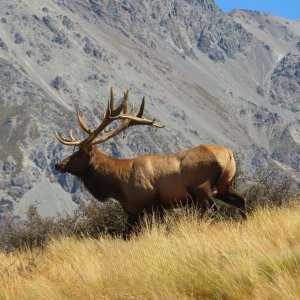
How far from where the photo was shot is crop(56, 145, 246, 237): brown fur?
1248cm

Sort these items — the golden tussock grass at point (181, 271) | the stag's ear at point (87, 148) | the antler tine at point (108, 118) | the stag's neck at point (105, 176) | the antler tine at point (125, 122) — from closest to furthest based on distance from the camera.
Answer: the golden tussock grass at point (181, 271)
the stag's neck at point (105, 176)
the antler tine at point (108, 118)
the antler tine at point (125, 122)
the stag's ear at point (87, 148)

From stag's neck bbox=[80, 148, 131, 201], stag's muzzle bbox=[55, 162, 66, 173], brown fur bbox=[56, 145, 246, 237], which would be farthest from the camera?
stag's muzzle bbox=[55, 162, 66, 173]

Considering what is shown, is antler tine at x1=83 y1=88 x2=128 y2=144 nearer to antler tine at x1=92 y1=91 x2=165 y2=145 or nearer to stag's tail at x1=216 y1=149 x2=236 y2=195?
antler tine at x1=92 y1=91 x2=165 y2=145

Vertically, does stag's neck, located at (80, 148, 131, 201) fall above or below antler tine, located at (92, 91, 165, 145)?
below

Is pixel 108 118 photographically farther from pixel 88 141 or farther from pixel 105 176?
pixel 105 176

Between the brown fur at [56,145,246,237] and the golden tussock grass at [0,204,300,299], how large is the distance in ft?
11.7

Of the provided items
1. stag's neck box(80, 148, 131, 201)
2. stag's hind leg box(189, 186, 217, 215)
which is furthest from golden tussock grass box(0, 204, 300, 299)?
stag's neck box(80, 148, 131, 201)

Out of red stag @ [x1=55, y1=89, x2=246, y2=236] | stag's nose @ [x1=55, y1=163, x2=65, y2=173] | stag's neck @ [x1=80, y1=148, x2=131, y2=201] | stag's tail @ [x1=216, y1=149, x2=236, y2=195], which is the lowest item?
stag's nose @ [x1=55, y1=163, x2=65, y2=173]

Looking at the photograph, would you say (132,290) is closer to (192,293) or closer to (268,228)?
(192,293)

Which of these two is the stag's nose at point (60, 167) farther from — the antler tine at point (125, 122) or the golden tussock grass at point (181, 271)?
the golden tussock grass at point (181, 271)

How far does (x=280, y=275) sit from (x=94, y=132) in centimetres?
933

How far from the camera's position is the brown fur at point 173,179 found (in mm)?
12477

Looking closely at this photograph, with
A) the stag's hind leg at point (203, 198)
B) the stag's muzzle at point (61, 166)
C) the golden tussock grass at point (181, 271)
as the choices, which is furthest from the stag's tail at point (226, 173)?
the stag's muzzle at point (61, 166)

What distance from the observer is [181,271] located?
19.9 feet
